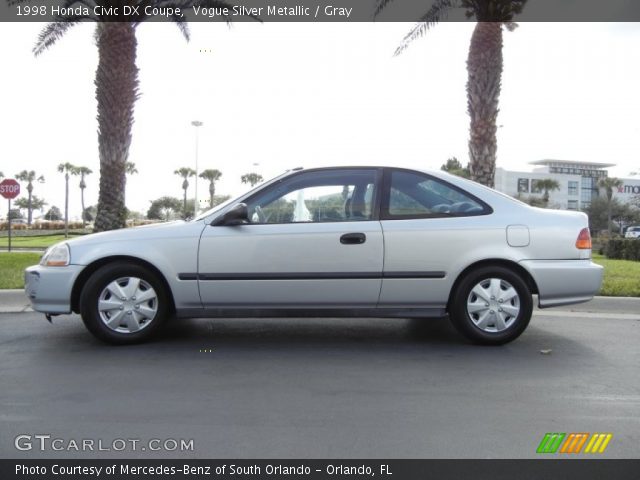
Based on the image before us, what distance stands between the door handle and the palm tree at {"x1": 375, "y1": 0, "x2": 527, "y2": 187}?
638 cm

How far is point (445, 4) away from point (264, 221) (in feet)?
26.6

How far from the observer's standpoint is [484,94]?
10719mm

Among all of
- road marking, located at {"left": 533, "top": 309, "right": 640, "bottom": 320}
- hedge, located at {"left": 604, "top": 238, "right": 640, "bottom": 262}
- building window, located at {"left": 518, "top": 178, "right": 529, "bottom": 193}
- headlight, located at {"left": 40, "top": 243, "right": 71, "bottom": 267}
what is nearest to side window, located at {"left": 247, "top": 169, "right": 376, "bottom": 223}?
headlight, located at {"left": 40, "top": 243, "right": 71, "bottom": 267}

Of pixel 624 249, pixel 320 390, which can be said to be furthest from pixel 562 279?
pixel 624 249

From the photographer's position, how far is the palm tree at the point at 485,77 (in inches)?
417

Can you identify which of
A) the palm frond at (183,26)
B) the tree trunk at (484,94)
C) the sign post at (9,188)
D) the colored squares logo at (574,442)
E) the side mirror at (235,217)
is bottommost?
the colored squares logo at (574,442)

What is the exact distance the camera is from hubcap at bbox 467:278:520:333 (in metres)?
5.11

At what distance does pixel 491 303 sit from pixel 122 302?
10.5 ft

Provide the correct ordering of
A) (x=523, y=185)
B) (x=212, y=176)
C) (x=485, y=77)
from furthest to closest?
(x=523, y=185) < (x=212, y=176) < (x=485, y=77)

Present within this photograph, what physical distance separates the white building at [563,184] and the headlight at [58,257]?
101717 millimetres

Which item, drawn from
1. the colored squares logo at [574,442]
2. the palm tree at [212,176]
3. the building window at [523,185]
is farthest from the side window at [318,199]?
the building window at [523,185]

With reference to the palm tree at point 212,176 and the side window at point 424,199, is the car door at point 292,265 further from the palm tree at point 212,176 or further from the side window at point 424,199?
the palm tree at point 212,176

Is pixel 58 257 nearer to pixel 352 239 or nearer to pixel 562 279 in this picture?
pixel 352 239
